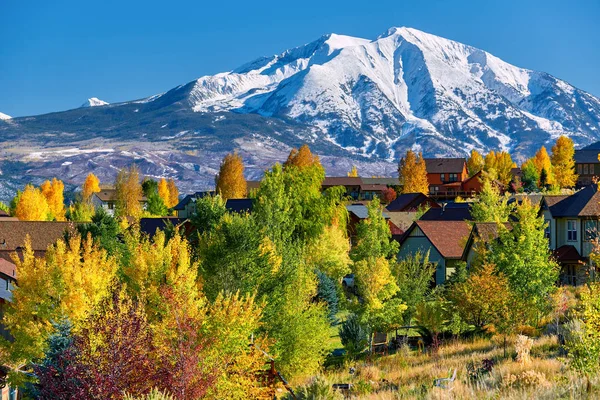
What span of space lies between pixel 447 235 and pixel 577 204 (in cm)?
1207

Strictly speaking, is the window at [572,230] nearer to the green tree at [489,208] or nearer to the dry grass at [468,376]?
the green tree at [489,208]

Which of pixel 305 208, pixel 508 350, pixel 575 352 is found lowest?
pixel 508 350

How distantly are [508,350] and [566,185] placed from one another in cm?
10429

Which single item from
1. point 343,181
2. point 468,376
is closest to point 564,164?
point 343,181

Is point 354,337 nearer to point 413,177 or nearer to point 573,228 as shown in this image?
point 573,228

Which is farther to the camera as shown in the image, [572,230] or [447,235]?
[447,235]

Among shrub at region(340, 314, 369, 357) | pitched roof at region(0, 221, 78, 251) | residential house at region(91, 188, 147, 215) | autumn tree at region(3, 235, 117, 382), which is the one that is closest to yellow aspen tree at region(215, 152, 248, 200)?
residential house at region(91, 188, 147, 215)

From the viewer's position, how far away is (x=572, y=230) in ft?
183

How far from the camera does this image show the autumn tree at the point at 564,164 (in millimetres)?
127438

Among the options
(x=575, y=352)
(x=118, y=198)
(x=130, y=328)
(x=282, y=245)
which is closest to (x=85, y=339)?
(x=130, y=328)

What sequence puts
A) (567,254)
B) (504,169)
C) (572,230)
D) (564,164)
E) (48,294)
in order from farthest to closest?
(504,169)
(564,164)
(572,230)
(567,254)
(48,294)

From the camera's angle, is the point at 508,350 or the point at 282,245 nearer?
the point at 508,350

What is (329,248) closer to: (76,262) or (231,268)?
(231,268)

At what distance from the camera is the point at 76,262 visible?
36.9 metres
